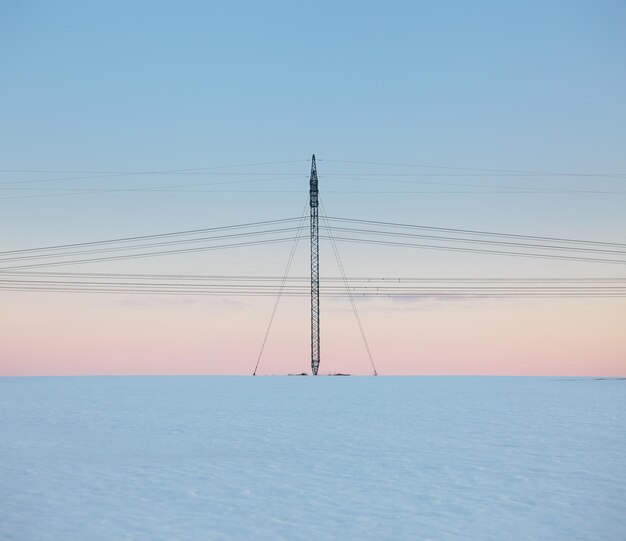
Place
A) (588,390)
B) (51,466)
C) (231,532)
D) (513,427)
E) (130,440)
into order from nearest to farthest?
(231,532), (51,466), (130,440), (513,427), (588,390)

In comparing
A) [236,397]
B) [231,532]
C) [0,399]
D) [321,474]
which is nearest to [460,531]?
[231,532]

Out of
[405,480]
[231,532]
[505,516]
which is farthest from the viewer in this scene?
[405,480]

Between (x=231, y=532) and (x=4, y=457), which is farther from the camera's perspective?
(x=4, y=457)

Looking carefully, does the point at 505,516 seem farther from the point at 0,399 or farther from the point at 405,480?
the point at 0,399

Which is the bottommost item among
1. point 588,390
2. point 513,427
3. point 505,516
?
point 588,390

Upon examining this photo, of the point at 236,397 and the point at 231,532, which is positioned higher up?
the point at 231,532

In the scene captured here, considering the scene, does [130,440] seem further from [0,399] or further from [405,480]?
[0,399]
